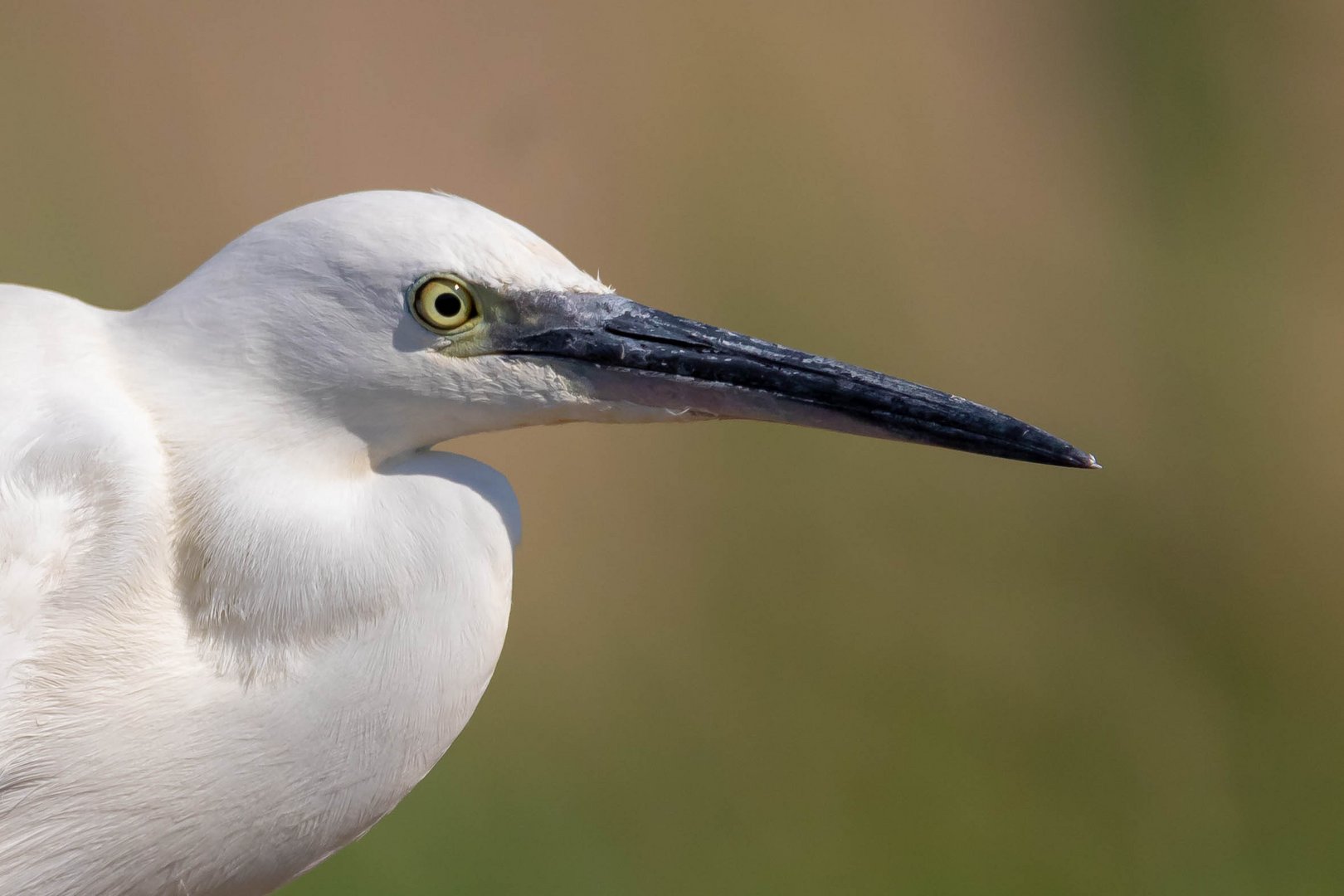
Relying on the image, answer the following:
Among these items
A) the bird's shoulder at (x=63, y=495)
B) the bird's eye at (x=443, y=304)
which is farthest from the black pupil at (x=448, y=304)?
the bird's shoulder at (x=63, y=495)

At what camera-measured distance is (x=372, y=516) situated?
2.77ft

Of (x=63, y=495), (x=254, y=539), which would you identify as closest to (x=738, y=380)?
(x=254, y=539)

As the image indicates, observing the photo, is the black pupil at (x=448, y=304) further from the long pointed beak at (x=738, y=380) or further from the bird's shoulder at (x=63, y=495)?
the bird's shoulder at (x=63, y=495)

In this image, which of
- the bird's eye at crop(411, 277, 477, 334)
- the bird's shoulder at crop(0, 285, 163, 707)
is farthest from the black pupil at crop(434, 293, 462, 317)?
the bird's shoulder at crop(0, 285, 163, 707)

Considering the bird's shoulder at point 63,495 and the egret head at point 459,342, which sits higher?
the egret head at point 459,342

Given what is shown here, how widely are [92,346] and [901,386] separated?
1.87ft

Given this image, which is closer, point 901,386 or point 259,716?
point 259,716

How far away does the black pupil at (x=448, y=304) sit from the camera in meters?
0.84

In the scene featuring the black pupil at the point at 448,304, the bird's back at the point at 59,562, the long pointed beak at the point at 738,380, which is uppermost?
the black pupil at the point at 448,304

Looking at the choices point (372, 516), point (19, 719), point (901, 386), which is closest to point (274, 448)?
point (372, 516)

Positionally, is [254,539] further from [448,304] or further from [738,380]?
[738,380]

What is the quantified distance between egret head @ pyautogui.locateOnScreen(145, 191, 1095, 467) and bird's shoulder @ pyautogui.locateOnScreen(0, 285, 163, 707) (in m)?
0.08

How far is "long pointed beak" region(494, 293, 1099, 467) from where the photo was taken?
34.2 inches

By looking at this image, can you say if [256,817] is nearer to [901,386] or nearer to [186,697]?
[186,697]
